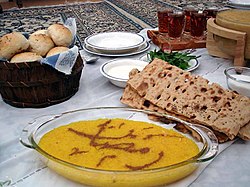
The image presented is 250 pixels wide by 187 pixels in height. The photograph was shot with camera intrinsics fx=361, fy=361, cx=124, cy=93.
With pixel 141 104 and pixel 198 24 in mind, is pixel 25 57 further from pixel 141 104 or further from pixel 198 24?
pixel 198 24

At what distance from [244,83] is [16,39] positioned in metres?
0.52

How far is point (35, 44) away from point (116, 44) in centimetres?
42

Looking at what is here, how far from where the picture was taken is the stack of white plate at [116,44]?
1.12m

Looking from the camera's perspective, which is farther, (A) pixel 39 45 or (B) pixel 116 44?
(B) pixel 116 44

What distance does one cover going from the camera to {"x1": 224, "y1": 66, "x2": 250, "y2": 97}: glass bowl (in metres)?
0.82

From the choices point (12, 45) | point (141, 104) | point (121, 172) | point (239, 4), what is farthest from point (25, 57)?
point (239, 4)

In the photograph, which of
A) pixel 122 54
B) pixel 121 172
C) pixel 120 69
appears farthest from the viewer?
pixel 122 54

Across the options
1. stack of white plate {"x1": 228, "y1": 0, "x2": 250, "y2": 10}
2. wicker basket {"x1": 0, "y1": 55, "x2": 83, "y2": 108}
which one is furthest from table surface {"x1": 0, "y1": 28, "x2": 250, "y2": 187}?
stack of white plate {"x1": 228, "y1": 0, "x2": 250, "y2": 10}

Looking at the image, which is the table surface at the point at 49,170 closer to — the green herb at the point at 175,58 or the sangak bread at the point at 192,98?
the sangak bread at the point at 192,98

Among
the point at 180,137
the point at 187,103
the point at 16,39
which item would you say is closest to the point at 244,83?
the point at 187,103

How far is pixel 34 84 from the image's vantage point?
2.47ft

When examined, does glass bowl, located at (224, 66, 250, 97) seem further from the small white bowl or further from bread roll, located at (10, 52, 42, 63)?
bread roll, located at (10, 52, 42, 63)

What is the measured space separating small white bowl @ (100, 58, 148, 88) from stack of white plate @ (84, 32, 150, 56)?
0.49ft

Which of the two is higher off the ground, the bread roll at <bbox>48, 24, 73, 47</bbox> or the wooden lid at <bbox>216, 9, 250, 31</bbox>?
the bread roll at <bbox>48, 24, 73, 47</bbox>
